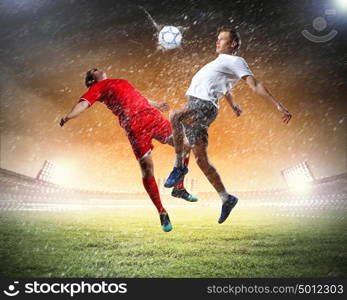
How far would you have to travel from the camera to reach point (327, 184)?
18.9 meters

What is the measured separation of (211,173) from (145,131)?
2.95ft

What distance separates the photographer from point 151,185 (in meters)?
3.96

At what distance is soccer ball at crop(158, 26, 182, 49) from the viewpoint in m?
4.71

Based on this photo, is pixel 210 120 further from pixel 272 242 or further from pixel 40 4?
pixel 40 4

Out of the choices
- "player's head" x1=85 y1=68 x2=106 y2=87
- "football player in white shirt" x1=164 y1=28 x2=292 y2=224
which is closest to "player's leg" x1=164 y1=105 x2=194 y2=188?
"football player in white shirt" x1=164 y1=28 x2=292 y2=224

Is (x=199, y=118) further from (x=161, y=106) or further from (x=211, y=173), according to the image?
(x=161, y=106)

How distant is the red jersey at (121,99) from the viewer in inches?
152

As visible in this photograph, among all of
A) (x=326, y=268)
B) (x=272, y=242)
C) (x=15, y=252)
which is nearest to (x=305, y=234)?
(x=272, y=242)

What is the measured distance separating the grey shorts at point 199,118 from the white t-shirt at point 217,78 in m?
0.05

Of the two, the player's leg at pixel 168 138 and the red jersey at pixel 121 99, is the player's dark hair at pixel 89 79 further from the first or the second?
the player's leg at pixel 168 138

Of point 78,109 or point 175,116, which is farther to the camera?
point 78,109

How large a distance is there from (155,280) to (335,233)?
350 centimetres

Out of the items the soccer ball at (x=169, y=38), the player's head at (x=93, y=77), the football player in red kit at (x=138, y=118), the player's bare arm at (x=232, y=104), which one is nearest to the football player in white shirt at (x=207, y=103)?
the player's bare arm at (x=232, y=104)

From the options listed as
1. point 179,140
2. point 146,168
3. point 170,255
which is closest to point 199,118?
point 179,140
